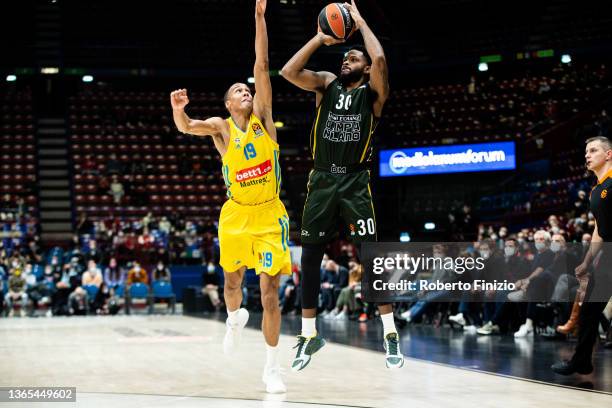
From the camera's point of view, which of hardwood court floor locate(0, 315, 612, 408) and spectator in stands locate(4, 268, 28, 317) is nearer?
hardwood court floor locate(0, 315, 612, 408)

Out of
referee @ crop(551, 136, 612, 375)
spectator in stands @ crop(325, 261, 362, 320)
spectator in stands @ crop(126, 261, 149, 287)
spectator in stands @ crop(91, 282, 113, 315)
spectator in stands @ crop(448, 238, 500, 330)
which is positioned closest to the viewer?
referee @ crop(551, 136, 612, 375)

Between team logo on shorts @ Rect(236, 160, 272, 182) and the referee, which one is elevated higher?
team logo on shorts @ Rect(236, 160, 272, 182)

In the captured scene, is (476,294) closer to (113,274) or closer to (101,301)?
(101,301)

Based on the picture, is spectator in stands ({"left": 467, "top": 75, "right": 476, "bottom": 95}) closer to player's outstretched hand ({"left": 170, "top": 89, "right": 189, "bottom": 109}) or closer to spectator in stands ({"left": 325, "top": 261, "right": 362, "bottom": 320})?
spectator in stands ({"left": 325, "top": 261, "right": 362, "bottom": 320})

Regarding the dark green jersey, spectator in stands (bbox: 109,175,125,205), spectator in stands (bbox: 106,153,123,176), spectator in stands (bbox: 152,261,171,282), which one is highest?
spectator in stands (bbox: 106,153,123,176)

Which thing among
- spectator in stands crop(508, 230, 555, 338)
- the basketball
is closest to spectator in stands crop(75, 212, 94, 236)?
spectator in stands crop(508, 230, 555, 338)

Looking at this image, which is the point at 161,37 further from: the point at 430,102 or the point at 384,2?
the point at 430,102

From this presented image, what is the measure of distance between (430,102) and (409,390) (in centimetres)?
1973

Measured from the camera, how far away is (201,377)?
19.3ft

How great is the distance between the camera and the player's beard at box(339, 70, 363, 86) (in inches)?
205

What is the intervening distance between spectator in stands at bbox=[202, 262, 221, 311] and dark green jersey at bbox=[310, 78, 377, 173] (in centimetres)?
1190

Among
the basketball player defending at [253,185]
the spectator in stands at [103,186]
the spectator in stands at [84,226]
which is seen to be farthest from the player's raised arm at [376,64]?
the spectator in stands at [103,186]

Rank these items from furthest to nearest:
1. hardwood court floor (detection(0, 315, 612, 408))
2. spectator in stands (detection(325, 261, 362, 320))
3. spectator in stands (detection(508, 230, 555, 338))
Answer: spectator in stands (detection(325, 261, 362, 320)) → spectator in stands (detection(508, 230, 555, 338)) → hardwood court floor (detection(0, 315, 612, 408))

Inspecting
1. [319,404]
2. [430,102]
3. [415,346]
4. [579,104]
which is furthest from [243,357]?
[430,102]
